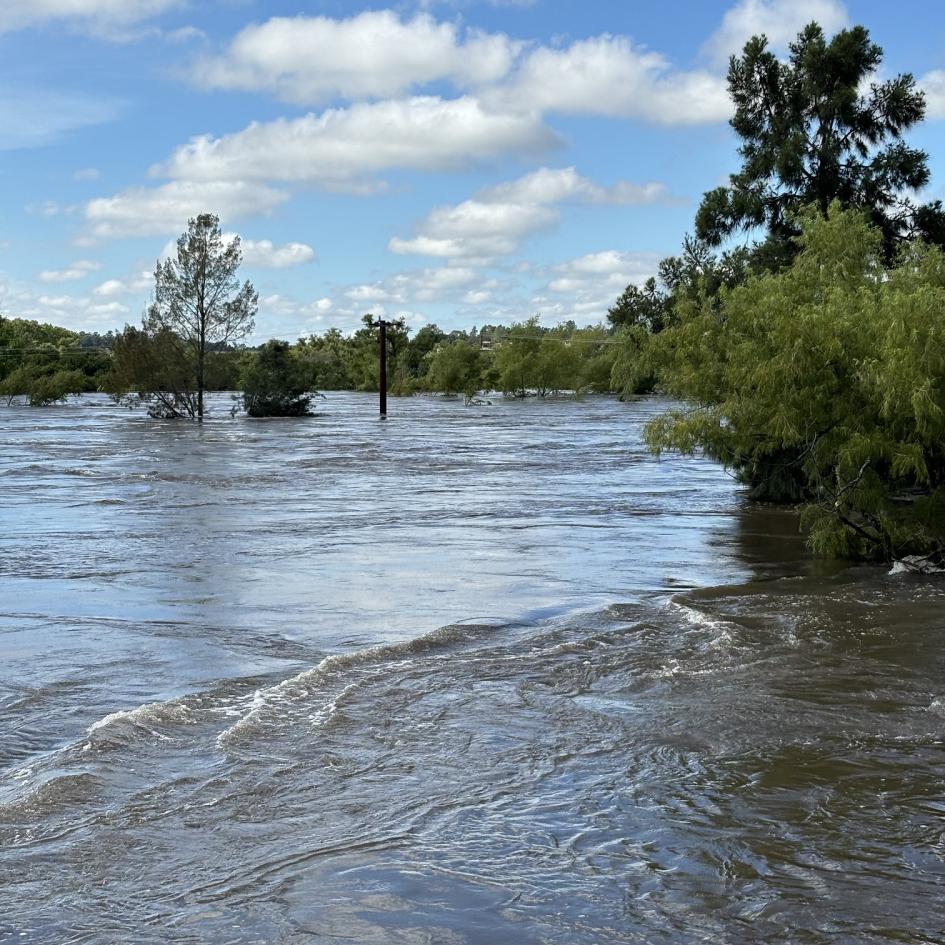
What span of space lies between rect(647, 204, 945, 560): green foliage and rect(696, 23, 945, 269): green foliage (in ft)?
53.2

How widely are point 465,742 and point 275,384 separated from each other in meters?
70.9

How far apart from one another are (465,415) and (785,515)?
55561mm

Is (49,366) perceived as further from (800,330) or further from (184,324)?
(800,330)

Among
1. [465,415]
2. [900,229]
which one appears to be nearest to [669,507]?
[900,229]

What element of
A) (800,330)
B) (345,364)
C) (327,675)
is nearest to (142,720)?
(327,675)

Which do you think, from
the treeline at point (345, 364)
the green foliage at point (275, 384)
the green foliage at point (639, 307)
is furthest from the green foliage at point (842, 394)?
the green foliage at point (275, 384)

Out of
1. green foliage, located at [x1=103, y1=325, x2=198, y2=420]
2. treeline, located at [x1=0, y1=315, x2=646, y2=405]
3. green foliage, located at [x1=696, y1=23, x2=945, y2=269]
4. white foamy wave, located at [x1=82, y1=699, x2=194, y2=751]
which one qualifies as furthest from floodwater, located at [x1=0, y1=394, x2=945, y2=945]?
green foliage, located at [x1=103, y1=325, x2=198, y2=420]

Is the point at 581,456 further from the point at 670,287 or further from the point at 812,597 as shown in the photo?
the point at 812,597

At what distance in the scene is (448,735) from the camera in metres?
8.06

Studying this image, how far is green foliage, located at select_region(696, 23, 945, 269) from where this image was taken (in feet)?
110

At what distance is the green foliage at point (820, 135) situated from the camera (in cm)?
3341

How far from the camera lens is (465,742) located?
7.91m

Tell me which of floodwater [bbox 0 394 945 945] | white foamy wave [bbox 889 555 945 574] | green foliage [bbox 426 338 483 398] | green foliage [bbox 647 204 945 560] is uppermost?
green foliage [bbox 426 338 483 398]

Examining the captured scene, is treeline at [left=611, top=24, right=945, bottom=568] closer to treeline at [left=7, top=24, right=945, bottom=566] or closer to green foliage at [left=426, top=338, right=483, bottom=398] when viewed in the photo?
treeline at [left=7, top=24, right=945, bottom=566]
